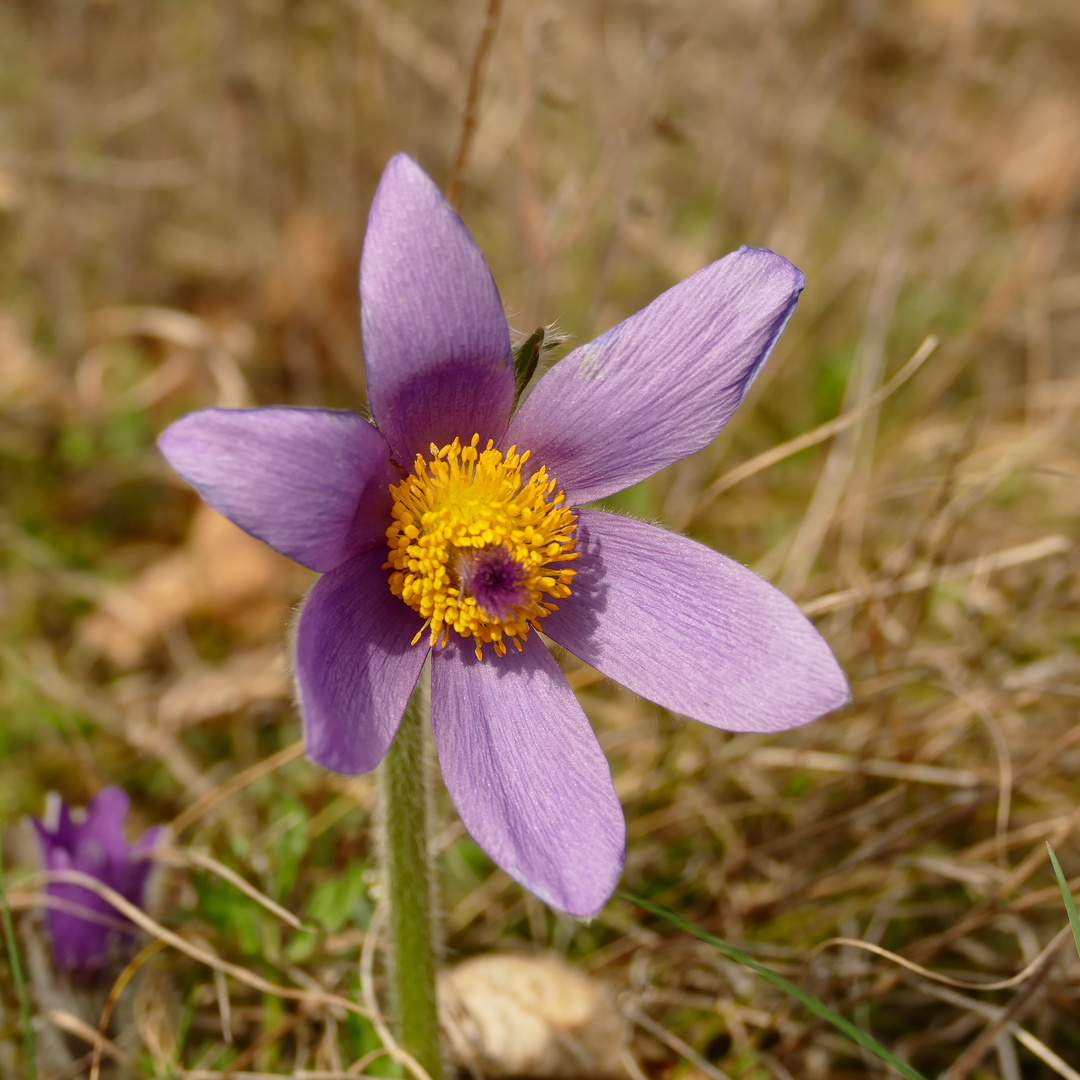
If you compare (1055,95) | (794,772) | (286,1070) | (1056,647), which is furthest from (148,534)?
(1055,95)

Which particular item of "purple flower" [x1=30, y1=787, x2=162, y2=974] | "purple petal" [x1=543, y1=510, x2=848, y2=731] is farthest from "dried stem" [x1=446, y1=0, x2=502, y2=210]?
"purple flower" [x1=30, y1=787, x2=162, y2=974]

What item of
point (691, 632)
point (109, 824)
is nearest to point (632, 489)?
point (691, 632)

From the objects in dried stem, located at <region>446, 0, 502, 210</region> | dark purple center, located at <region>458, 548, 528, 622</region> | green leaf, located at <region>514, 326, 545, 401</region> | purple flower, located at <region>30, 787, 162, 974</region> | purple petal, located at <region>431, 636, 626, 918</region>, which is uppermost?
dried stem, located at <region>446, 0, 502, 210</region>

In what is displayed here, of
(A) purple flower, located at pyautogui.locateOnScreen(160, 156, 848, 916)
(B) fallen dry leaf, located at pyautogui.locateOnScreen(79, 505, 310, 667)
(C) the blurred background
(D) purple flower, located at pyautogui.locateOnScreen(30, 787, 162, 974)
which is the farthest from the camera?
(B) fallen dry leaf, located at pyautogui.locateOnScreen(79, 505, 310, 667)

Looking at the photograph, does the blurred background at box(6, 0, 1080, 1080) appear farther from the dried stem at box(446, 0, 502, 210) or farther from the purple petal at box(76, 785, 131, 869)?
the dried stem at box(446, 0, 502, 210)

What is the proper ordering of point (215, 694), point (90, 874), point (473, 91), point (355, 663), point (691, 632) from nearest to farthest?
point (355, 663) < point (691, 632) < point (90, 874) < point (473, 91) < point (215, 694)

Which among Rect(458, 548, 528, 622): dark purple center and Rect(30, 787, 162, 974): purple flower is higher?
Rect(458, 548, 528, 622): dark purple center

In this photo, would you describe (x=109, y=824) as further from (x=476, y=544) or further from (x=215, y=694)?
(x=476, y=544)

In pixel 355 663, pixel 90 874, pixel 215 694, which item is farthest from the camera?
pixel 215 694

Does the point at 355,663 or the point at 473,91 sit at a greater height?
the point at 473,91
